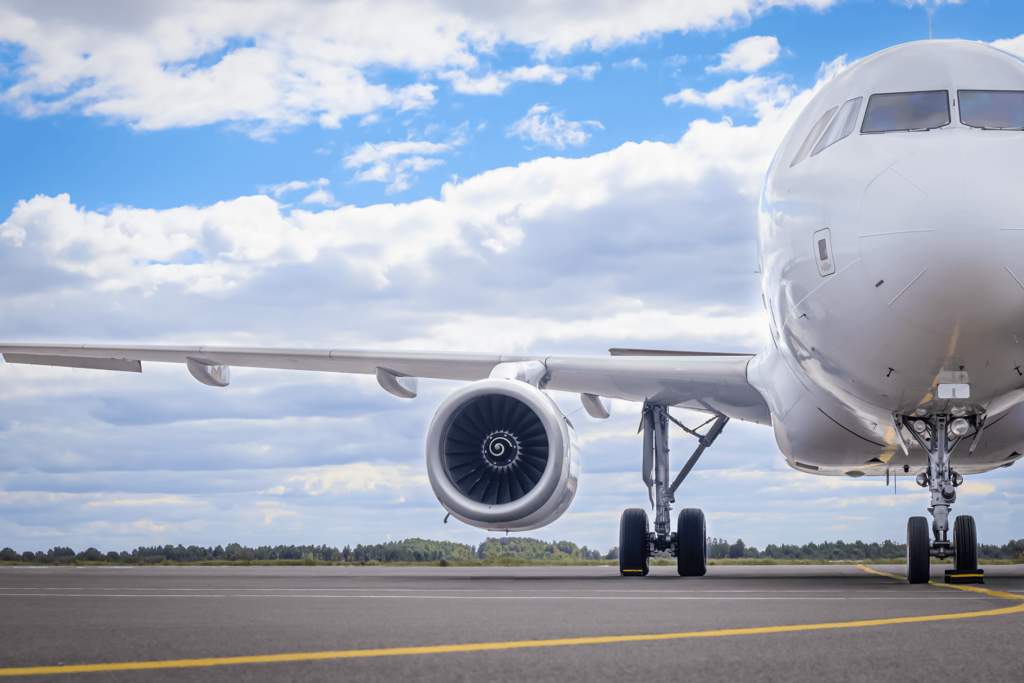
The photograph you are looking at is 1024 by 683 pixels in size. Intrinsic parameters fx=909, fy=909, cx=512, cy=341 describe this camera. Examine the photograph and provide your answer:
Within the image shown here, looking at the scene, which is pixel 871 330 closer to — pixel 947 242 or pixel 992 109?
pixel 947 242

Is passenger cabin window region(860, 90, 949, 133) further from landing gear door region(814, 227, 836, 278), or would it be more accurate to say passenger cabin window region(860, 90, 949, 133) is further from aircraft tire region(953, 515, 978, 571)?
aircraft tire region(953, 515, 978, 571)

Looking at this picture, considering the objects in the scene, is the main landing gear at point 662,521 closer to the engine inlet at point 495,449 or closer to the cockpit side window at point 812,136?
the engine inlet at point 495,449

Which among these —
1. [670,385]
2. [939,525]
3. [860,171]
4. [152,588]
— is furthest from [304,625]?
[670,385]

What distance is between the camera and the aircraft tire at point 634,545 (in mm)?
12375

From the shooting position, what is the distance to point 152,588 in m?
7.25

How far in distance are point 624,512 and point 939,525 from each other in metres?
5.93

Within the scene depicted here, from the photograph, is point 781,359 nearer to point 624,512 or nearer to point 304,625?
point 624,512

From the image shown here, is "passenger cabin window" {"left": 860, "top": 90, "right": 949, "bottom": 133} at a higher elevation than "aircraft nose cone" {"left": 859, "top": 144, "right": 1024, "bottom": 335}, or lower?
higher

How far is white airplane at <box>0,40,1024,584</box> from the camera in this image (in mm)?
5500

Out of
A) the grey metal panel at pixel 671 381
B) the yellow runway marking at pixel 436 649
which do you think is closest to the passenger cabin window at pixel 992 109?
the yellow runway marking at pixel 436 649

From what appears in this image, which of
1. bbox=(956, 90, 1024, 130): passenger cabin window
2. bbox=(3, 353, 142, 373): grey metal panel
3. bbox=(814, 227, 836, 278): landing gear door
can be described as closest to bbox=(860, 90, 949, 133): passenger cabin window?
bbox=(956, 90, 1024, 130): passenger cabin window

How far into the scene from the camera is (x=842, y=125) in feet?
22.6

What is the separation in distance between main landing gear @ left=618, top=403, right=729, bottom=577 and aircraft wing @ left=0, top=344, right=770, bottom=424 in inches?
18.7

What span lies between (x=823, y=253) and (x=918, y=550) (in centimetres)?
291
